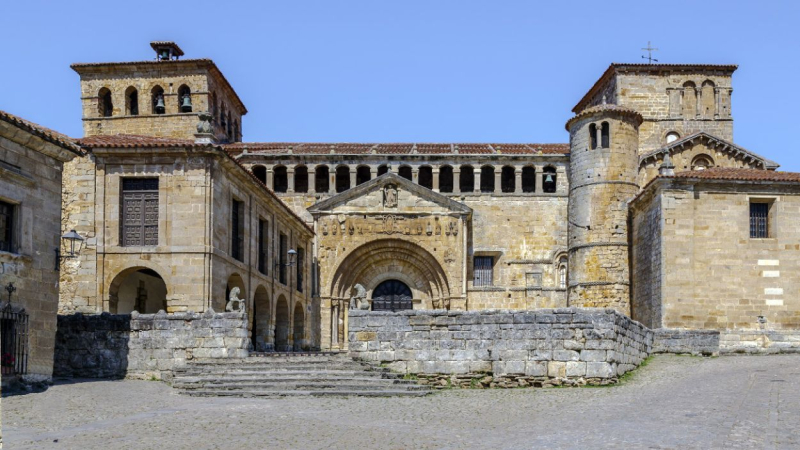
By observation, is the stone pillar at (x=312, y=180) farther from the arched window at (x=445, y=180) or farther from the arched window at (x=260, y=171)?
the arched window at (x=445, y=180)

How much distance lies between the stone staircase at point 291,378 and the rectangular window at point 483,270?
2252 centimetres

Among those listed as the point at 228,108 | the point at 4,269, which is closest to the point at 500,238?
the point at 228,108

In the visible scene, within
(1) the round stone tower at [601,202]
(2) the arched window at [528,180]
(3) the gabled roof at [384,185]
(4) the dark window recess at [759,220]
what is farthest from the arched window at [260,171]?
(4) the dark window recess at [759,220]

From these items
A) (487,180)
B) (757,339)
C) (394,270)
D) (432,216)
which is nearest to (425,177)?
(487,180)

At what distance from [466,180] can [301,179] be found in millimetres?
8136

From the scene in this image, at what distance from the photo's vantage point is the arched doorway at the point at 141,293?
86.6ft

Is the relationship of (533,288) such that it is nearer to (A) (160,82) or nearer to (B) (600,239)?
(B) (600,239)

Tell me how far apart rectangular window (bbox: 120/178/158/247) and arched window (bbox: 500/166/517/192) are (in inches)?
869

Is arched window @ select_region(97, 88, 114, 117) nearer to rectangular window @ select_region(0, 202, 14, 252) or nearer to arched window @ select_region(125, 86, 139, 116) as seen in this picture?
arched window @ select_region(125, 86, 139, 116)

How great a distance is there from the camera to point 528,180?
42875 millimetres

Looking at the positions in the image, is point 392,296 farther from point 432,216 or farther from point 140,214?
point 140,214

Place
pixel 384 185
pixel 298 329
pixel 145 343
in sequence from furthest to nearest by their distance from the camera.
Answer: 1. pixel 384 185
2. pixel 298 329
3. pixel 145 343

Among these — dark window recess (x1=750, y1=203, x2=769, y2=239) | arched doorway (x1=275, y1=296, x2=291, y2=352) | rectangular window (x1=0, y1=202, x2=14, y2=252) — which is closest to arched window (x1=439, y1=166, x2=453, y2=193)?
arched doorway (x1=275, y1=296, x2=291, y2=352)

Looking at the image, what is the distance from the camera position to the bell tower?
40812 mm
